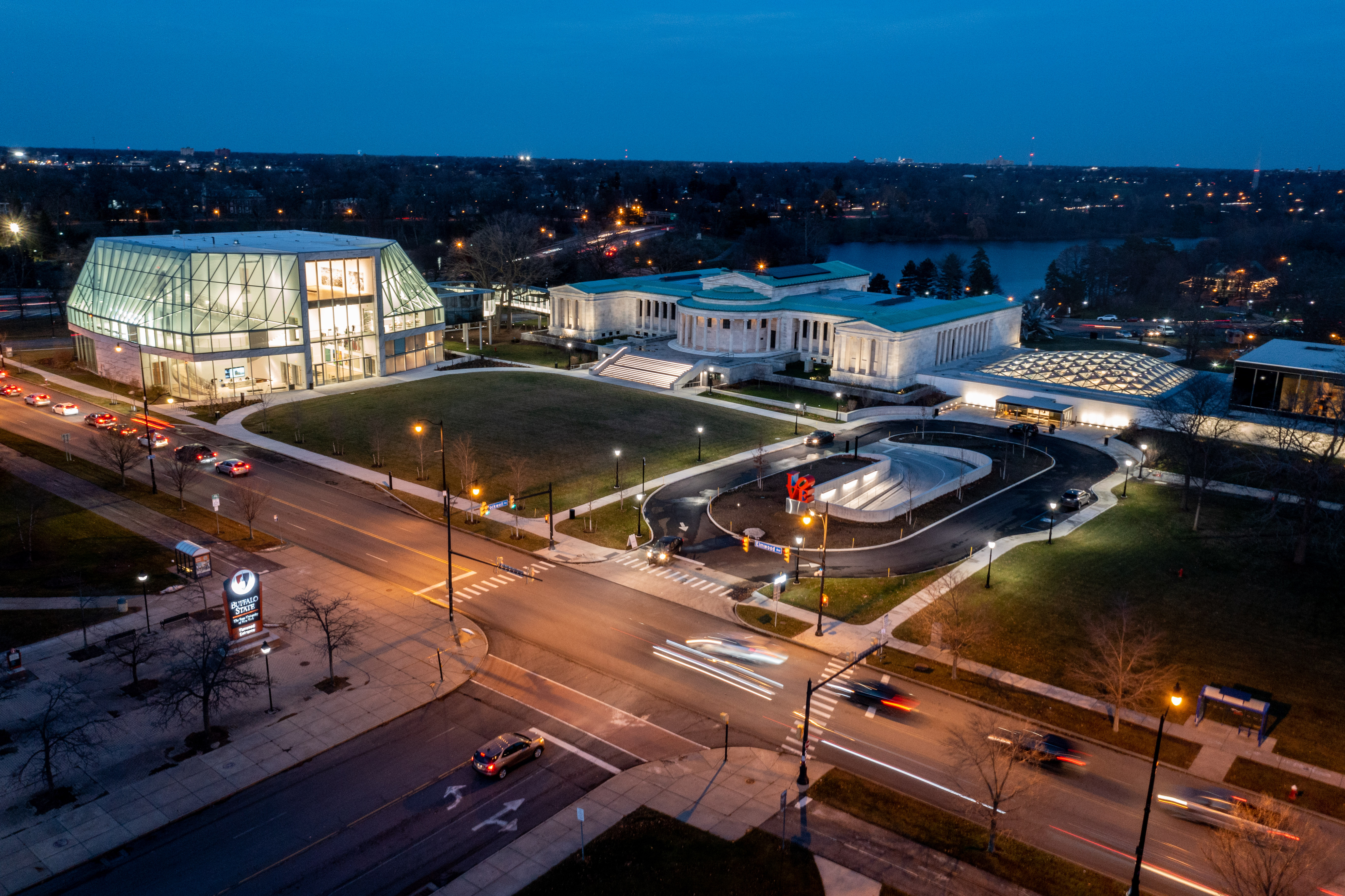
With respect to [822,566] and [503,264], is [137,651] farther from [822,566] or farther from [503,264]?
[503,264]

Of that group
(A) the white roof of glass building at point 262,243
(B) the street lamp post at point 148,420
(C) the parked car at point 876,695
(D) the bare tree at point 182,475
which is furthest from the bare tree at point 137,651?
(A) the white roof of glass building at point 262,243

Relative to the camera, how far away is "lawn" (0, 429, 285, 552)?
51.9 meters

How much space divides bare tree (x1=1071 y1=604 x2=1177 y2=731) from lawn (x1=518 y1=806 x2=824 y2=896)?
1520 centimetres

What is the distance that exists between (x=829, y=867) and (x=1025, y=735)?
36.1 feet

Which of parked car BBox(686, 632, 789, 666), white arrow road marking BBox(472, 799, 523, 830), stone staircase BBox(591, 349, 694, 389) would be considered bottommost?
white arrow road marking BBox(472, 799, 523, 830)

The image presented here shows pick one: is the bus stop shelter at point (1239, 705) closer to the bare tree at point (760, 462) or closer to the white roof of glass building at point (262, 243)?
the bare tree at point (760, 462)

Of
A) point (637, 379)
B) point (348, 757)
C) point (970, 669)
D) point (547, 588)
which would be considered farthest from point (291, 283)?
point (970, 669)

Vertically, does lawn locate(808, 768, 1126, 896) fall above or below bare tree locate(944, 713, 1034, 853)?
below

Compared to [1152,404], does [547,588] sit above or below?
below

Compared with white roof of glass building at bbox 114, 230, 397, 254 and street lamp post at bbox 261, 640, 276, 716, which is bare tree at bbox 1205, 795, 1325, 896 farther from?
white roof of glass building at bbox 114, 230, 397, 254

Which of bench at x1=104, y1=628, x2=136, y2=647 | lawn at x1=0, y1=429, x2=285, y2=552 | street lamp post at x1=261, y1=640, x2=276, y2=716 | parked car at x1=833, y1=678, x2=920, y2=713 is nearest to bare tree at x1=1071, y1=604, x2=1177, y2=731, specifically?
parked car at x1=833, y1=678, x2=920, y2=713

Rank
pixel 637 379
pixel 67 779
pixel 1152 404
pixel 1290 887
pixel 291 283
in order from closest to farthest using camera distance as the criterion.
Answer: pixel 1290 887 → pixel 67 779 → pixel 1152 404 → pixel 291 283 → pixel 637 379

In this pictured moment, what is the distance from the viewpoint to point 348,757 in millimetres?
31984

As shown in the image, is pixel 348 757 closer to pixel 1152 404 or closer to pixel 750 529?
pixel 750 529
